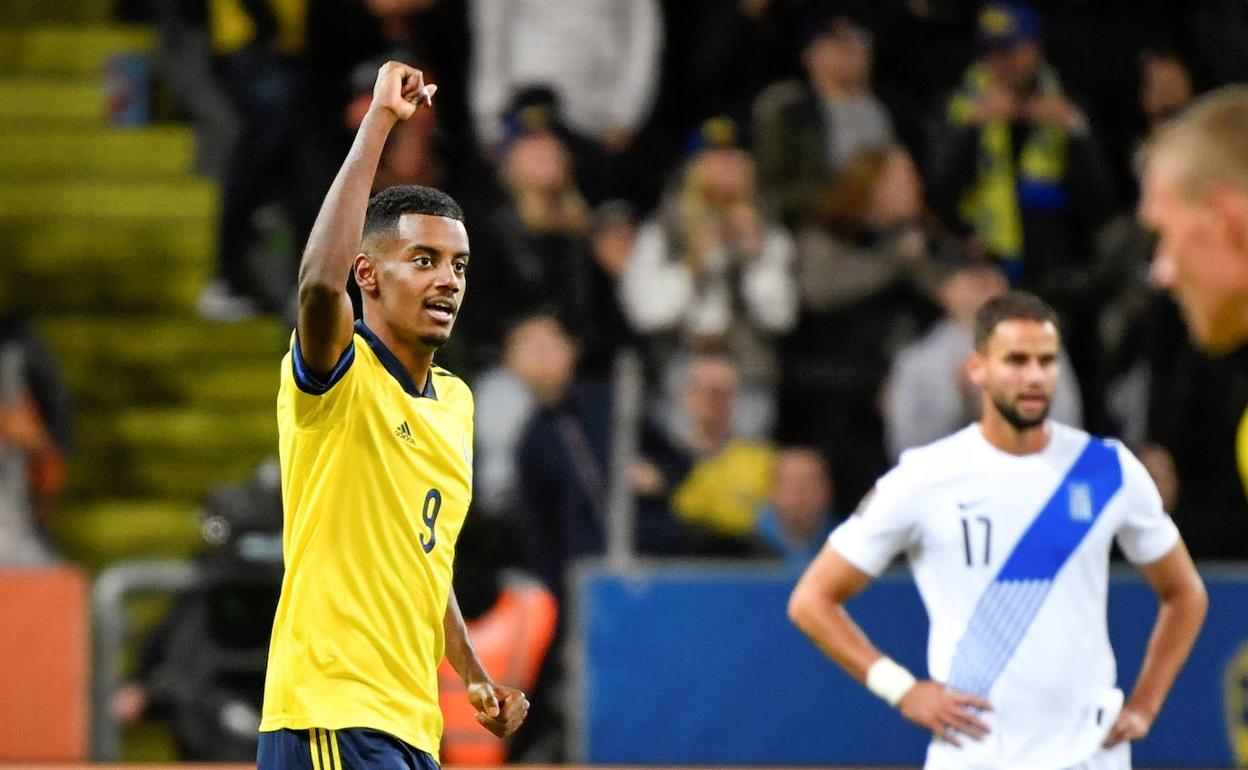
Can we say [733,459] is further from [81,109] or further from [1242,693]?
[81,109]

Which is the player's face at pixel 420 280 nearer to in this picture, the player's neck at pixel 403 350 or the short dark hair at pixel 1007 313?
the player's neck at pixel 403 350

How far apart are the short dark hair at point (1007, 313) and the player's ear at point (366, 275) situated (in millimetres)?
2061

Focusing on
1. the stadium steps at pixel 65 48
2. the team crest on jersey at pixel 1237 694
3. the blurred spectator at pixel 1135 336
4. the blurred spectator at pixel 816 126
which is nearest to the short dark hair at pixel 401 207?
the team crest on jersey at pixel 1237 694

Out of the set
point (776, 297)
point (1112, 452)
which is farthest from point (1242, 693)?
point (1112, 452)

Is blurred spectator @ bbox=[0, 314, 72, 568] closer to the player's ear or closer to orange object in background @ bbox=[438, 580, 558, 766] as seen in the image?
orange object in background @ bbox=[438, 580, 558, 766]

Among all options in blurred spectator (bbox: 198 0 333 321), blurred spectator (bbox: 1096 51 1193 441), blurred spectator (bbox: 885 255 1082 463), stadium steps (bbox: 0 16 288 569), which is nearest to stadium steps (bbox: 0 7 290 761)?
stadium steps (bbox: 0 16 288 569)

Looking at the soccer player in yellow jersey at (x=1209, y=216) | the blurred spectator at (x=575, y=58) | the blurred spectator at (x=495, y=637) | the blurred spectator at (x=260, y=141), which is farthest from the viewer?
the blurred spectator at (x=575, y=58)

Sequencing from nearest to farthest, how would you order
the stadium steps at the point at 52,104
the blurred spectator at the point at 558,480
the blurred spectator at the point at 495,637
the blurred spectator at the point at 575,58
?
the blurred spectator at the point at 495,637, the blurred spectator at the point at 558,480, the blurred spectator at the point at 575,58, the stadium steps at the point at 52,104

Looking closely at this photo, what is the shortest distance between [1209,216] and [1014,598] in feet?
8.17

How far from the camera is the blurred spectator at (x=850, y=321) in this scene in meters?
9.34

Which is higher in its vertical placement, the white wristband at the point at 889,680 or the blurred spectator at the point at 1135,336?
the blurred spectator at the point at 1135,336

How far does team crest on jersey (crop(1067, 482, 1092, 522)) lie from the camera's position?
5.31 m

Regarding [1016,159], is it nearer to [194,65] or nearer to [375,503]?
[194,65]

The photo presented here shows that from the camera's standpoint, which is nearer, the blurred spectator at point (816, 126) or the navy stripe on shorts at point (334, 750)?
the navy stripe on shorts at point (334, 750)
